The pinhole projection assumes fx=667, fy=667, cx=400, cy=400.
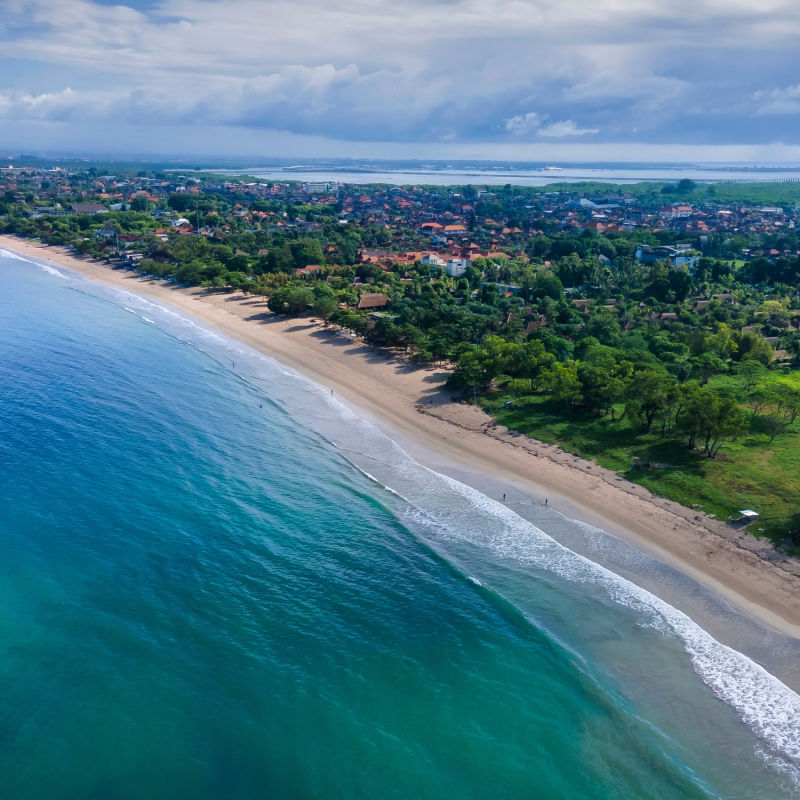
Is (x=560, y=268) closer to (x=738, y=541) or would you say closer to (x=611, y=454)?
(x=611, y=454)

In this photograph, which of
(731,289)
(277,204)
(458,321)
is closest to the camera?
(458,321)

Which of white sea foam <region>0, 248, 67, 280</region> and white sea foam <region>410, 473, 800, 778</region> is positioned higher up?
white sea foam <region>0, 248, 67, 280</region>

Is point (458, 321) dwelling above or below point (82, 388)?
above

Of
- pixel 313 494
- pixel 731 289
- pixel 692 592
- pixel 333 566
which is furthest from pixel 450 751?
A: pixel 731 289

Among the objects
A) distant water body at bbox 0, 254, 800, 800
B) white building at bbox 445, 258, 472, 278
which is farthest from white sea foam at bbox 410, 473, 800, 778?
white building at bbox 445, 258, 472, 278

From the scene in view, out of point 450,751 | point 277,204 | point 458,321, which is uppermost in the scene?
point 277,204

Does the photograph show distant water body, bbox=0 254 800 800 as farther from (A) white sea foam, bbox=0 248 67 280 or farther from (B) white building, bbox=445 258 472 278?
(A) white sea foam, bbox=0 248 67 280

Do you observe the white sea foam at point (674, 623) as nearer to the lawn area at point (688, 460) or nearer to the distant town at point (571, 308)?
the lawn area at point (688, 460)
